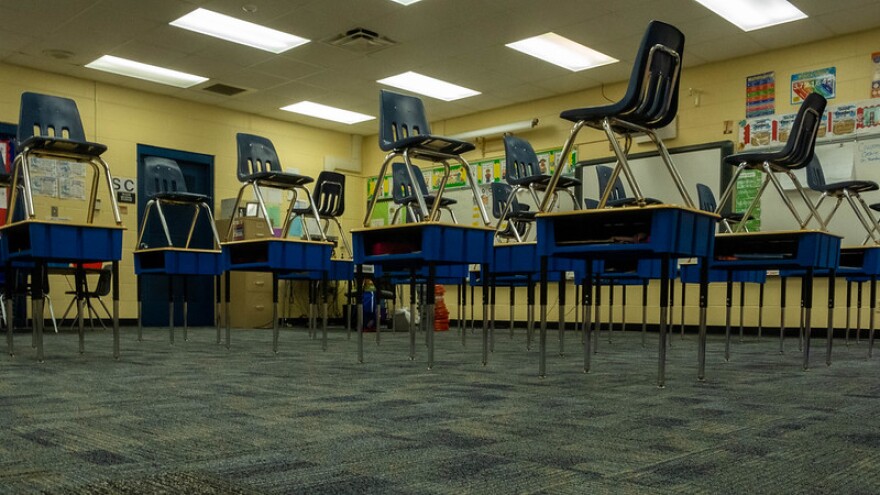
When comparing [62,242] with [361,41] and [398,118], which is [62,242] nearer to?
[398,118]

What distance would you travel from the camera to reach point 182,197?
175 inches

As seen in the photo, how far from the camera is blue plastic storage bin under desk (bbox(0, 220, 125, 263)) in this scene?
3.07 meters

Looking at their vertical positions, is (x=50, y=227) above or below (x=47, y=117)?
below

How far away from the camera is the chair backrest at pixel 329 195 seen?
512cm

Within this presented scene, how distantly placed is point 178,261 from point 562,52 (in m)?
4.42

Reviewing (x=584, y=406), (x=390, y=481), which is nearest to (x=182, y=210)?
(x=584, y=406)

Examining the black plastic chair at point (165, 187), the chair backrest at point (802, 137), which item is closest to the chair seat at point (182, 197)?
the black plastic chair at point (165, 187)

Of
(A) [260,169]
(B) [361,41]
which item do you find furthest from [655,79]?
(B) [361,41]

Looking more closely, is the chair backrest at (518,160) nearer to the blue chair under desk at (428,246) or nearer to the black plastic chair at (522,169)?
the black plastic chair at (522,169)

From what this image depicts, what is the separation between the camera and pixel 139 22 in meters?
6.18

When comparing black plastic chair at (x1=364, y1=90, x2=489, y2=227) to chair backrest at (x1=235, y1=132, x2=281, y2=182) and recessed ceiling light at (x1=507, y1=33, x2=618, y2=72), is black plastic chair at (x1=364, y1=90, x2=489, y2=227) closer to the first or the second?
chair backrest at (x1=235, y1=132, x2=281, y2=182)

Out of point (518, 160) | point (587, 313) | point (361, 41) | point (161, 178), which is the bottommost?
point (587, 313)

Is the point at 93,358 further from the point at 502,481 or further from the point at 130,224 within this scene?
the point at 130,224

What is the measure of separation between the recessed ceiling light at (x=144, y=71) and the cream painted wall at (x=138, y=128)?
47cm
